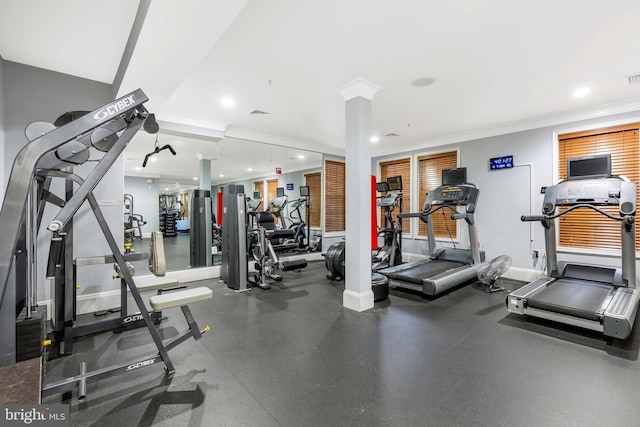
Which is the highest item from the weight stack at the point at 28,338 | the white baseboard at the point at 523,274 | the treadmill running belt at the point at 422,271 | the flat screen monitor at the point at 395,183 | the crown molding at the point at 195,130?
the crown molding at the point at 195,130

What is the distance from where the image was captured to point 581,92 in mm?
3676

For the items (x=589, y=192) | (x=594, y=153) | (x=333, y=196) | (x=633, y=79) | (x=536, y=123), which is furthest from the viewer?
(x=333, y=196)

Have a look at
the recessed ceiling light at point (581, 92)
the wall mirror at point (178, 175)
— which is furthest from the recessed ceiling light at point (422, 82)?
the wall mirror at point (178, 175)

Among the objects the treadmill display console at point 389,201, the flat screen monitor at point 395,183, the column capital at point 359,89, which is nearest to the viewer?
the column capital at point 359,89

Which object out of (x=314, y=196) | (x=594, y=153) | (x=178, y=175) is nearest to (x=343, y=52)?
(x=178, y=175)

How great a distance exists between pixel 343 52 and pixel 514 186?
404cm

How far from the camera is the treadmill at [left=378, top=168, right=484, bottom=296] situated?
4.00 metres

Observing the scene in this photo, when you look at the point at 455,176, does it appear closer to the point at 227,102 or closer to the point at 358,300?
the point at 358,300

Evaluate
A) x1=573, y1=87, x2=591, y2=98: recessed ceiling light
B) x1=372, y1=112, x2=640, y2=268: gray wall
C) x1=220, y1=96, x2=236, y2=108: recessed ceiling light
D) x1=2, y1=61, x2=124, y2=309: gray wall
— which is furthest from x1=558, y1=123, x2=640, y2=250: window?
x1=2, y1=61, x2=124, y2=309: gray wall

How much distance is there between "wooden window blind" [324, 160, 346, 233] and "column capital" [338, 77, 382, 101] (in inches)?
136

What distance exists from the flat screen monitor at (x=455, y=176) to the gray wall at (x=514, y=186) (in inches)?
30.1

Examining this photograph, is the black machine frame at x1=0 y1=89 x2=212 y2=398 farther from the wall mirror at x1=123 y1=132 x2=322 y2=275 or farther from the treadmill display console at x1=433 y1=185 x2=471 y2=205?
the treadmill display console at x1=433 y1=185 x2=471 y2=205

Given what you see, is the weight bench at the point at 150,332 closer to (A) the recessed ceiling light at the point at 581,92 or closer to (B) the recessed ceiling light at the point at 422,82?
(B) the recessed ceiling light at the point at 422,82

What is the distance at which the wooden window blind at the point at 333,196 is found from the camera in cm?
700
